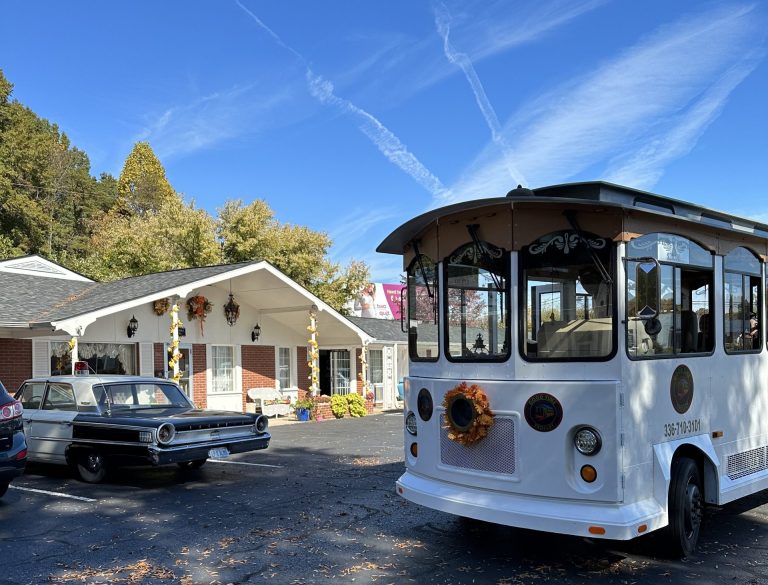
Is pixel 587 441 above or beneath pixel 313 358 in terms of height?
above

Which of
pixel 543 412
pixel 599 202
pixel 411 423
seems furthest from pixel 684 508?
pixel 599 202

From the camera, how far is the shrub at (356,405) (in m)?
21.3

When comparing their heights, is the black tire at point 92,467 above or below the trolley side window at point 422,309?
below

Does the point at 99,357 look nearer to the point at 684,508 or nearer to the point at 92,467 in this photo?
the point at 92,467

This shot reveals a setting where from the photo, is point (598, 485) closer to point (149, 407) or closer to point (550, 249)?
point (550, 249)

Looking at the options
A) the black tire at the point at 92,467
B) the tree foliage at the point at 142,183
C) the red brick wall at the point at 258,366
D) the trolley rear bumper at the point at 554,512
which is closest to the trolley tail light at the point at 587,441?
the trolley rear bumper at the point at 554,512

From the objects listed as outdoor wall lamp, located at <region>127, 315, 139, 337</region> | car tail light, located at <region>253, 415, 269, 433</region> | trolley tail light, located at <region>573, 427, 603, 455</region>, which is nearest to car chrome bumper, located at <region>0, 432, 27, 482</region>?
car tail light, located at <region>253, 415, 269, 433</region>

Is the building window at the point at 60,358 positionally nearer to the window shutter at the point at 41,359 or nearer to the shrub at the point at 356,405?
the window shutter at the point at 41,359

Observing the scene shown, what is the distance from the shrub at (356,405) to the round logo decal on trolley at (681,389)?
52.5 ft

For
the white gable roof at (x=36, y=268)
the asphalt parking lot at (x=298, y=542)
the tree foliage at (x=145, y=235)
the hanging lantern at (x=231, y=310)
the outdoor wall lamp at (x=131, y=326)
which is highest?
the tree foliage at (x=145, y=235)

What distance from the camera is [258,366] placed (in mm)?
21375

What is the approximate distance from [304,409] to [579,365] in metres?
15.5

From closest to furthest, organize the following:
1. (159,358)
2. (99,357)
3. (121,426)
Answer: (121,426)
(99,357)
(159,358)

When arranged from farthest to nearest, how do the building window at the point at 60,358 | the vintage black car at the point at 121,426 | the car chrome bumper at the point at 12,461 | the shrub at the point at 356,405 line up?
the shrub at the point at 356,405 → the building window at the point at 60,358 → the vintage black car at the point at 121,426 → the car chrome bumper at the point at 12,461
